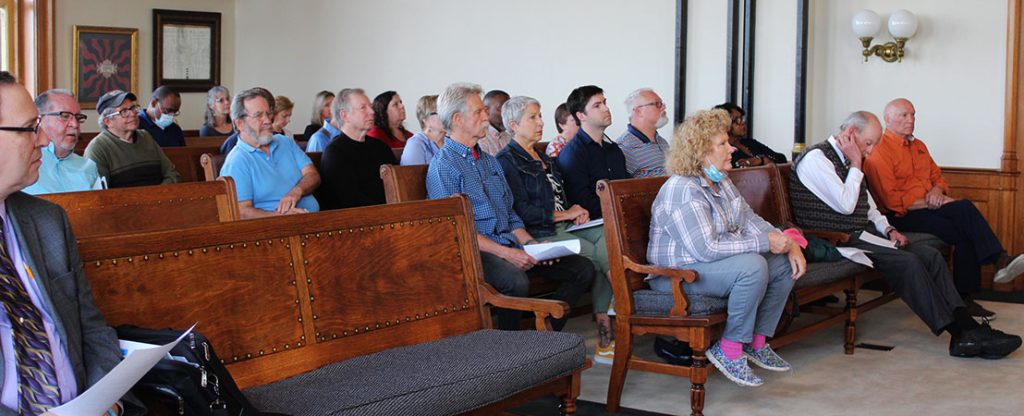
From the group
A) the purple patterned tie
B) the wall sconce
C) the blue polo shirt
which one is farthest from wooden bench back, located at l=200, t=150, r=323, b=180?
the wall sconce

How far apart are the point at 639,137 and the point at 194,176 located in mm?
2408

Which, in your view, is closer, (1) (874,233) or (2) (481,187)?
(2) (481,187)

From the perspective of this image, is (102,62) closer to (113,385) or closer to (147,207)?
(147,207)

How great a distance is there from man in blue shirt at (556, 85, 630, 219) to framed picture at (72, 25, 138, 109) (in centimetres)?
520

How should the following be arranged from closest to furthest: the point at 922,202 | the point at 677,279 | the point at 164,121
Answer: the point at 677,279 → the point at 922,202 → the point at 164,121

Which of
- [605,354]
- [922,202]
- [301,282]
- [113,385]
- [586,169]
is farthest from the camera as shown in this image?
[922,202]

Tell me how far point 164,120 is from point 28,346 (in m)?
6.10

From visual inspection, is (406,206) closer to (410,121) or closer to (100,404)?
(100,404)

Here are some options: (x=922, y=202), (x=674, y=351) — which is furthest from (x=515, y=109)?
(x=922, y=202)

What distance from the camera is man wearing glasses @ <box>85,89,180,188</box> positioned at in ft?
16.8

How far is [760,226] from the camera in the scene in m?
4.42

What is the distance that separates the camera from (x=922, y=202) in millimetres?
6105

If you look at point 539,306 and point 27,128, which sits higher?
point 27,128

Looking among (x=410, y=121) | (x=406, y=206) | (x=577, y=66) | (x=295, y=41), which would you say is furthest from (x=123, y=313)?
(x=295, y=41)
